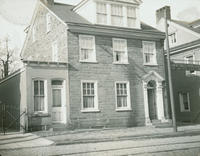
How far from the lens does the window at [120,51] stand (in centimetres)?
1786

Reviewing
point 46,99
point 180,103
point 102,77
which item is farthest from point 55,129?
point 180,103

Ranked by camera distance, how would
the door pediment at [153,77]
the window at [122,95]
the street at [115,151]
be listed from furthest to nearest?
the door pediment at [153,77], the window at [122,95], the street at [115,151]

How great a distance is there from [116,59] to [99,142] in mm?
7653

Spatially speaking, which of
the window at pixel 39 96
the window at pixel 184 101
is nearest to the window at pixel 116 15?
the window at pixel 39 96

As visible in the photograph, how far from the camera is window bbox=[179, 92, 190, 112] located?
22094mm

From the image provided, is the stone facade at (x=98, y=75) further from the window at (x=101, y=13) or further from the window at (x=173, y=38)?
the window at (x=173, y=38)

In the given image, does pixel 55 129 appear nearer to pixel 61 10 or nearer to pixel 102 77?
pixel 102 77

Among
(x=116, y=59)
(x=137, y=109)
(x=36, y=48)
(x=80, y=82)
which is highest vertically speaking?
(x=36, y=48)

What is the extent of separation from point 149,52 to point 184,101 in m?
5.76

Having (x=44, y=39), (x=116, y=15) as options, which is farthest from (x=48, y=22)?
(x=116, y=15)

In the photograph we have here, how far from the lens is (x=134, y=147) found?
9773 millimetres

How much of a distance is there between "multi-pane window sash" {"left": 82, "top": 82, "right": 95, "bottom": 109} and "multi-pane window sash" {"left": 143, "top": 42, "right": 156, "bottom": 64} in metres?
4.48

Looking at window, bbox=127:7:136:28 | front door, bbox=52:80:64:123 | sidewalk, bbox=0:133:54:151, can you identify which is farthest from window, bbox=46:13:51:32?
sidewalk, bbox=0:133:54:151

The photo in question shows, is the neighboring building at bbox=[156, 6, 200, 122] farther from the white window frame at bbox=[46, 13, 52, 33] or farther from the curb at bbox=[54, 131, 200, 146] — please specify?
the white window frame at bbox=[46, 13, 52, 33]
